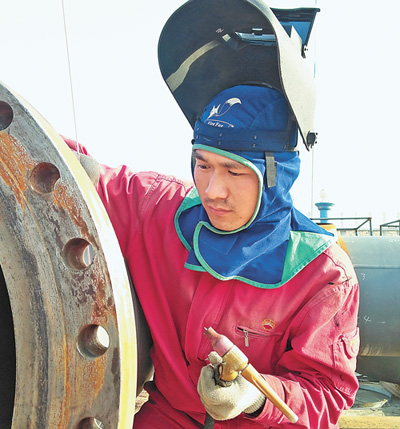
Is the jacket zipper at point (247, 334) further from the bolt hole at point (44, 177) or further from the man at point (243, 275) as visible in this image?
the bolt hole at point (44, 177)

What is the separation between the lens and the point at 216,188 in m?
1.44

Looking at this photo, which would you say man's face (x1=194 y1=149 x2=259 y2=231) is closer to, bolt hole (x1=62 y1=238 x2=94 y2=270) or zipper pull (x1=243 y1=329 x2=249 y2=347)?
zipper pull (x1=243 y1=329 x2=249 y2=347)

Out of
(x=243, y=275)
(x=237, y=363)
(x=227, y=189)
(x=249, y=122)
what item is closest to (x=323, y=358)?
(x=243, y=275)

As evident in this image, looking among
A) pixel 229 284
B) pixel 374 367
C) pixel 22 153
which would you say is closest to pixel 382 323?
pixel 374 367

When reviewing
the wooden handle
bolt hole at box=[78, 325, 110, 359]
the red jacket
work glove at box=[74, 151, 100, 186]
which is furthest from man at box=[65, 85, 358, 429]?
bolt hole at box=[78, 325, 110, 359]

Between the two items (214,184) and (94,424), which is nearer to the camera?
(94,424)

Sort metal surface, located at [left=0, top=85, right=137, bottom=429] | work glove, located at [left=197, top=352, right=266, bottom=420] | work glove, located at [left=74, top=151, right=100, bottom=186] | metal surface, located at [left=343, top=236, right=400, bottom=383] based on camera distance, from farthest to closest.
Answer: metal surface, located at [left=343, top=236, right=400, bottom=383] < work glove, located at [left=74, top=151, right=100, bottom=186] < work glove, located at [left=197, top=352, right=266, bottom=420] < metal surface, located at [left=0, top=85, right=137, bottom=429]

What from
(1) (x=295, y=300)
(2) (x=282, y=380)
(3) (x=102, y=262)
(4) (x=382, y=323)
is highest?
(3) (x=102, y=262)

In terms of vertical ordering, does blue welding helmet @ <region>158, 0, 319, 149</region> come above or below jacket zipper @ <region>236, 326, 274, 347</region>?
above

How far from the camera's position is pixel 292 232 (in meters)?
1.61

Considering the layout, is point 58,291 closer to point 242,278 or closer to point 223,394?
point 223,394

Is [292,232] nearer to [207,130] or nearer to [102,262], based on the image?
[207,130]

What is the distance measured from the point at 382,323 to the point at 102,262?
4.82 feet

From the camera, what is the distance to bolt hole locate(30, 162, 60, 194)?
2.51ft
